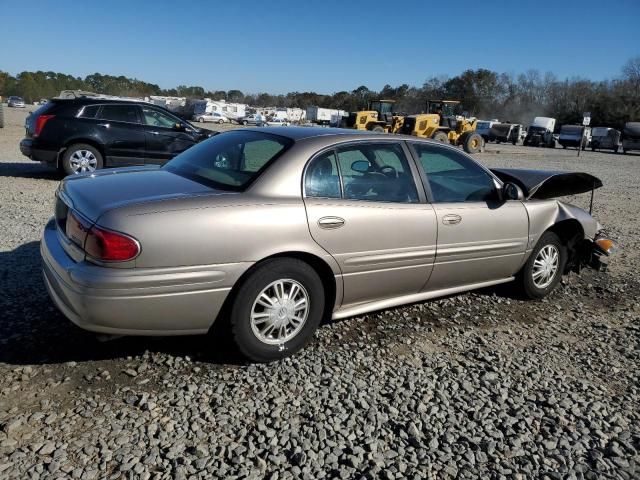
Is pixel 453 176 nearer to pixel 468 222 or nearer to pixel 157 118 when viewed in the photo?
pixel 468 222

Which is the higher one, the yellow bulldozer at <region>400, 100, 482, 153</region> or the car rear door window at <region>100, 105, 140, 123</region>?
the car rear door window at <region>100, 105, 140, 123</region>

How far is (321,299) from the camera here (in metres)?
3.39

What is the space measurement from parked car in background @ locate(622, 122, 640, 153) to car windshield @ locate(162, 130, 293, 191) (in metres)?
45.1

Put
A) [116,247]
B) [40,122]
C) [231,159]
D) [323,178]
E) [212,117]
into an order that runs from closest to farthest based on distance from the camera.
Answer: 1. [116,247]
2. [323,178]
3. [231,159]
4. [40,122]
5. [212,117]

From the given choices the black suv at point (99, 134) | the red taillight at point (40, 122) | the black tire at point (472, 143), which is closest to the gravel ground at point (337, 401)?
the black suv at point (99, 134)

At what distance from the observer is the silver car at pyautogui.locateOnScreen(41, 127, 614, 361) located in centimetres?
282

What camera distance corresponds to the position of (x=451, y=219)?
3.95m

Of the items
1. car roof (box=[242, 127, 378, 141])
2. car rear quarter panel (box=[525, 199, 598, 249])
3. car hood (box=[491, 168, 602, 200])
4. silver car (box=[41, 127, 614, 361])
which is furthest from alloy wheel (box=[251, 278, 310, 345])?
car hood (box=[491, 168, 602, 200])

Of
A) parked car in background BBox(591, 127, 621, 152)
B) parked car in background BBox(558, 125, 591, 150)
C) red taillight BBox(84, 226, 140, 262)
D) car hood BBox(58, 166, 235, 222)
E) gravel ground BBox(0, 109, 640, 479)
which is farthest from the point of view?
parked car in background BBox(558, 125, 591, 150)

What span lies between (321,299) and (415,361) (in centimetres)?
77

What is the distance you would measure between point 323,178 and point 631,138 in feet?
153

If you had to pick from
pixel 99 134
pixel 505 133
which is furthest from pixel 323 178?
A: pixel 505 133

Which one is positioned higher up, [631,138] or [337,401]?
[631,138]

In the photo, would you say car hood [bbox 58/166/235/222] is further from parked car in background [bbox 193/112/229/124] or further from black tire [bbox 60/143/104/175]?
parked car in background [bbox 193/112/229/124]
